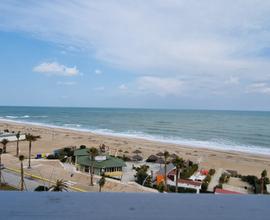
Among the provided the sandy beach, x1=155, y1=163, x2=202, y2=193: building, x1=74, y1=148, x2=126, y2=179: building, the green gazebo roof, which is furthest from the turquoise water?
x1=74, y1=148, x2=126, y2=179: building

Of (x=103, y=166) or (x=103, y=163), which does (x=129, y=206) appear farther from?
(x=103, y=163)

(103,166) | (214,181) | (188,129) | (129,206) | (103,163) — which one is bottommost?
(214,181)

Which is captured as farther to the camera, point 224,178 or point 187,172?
point 187,172

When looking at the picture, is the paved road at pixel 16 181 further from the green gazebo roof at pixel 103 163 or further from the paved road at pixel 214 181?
the paved road at pixel 214 181

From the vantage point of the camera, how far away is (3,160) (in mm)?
16297

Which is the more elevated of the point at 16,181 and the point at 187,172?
the point at 16,181

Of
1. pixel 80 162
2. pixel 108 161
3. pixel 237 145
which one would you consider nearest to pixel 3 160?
pixel 80 162

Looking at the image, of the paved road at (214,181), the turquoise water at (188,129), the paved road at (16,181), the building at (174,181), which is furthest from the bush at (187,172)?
the turquoise water at (188,129)

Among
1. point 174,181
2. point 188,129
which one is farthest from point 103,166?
point 188,129

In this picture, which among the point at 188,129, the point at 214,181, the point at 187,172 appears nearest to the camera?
the point at 214,181

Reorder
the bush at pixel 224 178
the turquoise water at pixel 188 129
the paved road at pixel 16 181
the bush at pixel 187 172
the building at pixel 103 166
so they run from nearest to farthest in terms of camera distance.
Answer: the paved road at pixel 16 181 → the bush at pixel 224 178 → the building at pixel 103 166 → the bush at pixel 187 172 → the turquoise water at pixel 188 129

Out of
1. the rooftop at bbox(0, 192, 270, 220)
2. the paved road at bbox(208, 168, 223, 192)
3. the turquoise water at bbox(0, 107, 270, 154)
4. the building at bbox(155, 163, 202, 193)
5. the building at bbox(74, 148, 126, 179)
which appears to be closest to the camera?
the rooftop at bbox(0, 192, 270, 220)

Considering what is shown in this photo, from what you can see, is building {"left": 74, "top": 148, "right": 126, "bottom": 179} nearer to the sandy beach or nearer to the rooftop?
the sandy beach

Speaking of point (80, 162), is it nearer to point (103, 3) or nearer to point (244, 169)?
point (244, 169)
